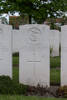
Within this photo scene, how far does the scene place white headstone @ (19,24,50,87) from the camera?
339 inches

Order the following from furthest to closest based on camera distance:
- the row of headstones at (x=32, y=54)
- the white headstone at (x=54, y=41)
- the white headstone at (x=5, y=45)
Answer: the white headstone at (x=54, y=41) → the white headstone at (x=5, y=45) → the row of headstones at (x=32, y=54)

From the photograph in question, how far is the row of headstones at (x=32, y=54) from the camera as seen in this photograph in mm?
8602

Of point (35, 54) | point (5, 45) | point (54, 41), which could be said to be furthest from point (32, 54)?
point (54, 41)

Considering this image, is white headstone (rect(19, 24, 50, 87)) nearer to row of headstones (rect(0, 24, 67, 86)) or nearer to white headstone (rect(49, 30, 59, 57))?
row of headstones (rect(0, 24, 67, 86))

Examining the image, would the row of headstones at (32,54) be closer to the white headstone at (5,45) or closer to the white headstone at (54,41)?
the white headstone at (5,45)

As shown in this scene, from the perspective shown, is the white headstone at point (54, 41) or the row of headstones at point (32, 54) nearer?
the row of headstones at point (32, 54)

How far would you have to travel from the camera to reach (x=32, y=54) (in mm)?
8664

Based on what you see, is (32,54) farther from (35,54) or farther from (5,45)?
(5,45)

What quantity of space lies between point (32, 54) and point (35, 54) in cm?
9

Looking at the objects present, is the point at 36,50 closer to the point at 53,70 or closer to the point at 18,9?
the point at 53,70

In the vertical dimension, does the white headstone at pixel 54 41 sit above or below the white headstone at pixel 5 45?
below

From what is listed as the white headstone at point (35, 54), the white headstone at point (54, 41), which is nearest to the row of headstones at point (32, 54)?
the white headstone at point (35, 54)

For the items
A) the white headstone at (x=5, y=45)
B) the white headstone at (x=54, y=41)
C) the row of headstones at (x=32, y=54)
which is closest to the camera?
the row of headstones at (x=32, y=54)

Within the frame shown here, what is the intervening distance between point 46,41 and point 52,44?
33.9 ft
